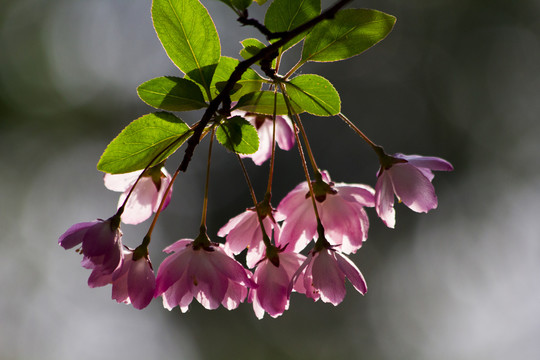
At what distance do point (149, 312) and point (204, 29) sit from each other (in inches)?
218

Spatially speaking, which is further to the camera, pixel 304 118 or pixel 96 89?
pixel 96 89

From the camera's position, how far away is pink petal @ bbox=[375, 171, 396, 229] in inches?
35.0

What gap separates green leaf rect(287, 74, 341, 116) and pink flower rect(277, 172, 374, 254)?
163mm

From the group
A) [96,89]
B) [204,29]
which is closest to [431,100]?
[96,89]

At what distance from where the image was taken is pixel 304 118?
5453 millimetres

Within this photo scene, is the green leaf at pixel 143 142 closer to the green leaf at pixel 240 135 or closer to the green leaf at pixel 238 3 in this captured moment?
the green leaf at pixel 240 135

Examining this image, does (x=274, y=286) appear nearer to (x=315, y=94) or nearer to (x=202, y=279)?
(x=202, y=279)

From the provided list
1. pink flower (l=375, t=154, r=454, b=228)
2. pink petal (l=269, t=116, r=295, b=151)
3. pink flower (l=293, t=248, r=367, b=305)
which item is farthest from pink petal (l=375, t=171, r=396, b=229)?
pink petal (l=269, t=116, r=295, b=151)

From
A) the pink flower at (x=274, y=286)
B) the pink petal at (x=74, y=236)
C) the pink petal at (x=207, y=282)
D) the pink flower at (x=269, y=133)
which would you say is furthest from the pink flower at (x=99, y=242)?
the pink flower at (x=269, y=133)

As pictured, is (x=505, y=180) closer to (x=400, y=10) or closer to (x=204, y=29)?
(x=400, y=10)

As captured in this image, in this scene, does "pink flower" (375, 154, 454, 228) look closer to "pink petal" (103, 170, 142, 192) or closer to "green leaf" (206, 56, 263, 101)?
"green leaf" (206, 56, 263, 101)

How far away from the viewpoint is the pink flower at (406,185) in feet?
2.92

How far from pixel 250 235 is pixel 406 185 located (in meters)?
0.29

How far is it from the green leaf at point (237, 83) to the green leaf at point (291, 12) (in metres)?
0.08
